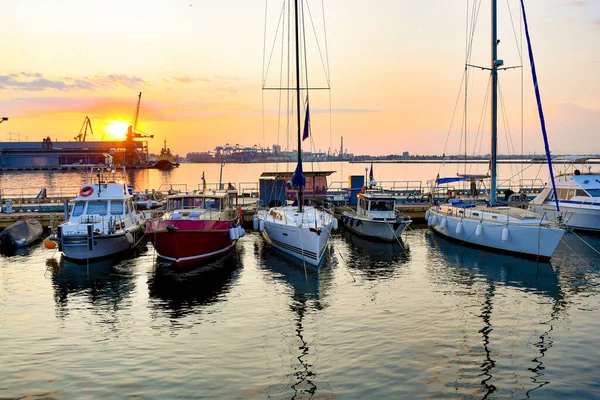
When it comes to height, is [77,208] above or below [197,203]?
below

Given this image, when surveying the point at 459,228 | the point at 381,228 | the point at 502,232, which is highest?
the point at 502,232

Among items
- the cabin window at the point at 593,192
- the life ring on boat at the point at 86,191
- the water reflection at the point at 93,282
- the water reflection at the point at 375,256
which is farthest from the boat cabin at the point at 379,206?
the life ring on boat at the point at 86,191

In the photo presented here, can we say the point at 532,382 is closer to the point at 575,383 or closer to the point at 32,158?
the point at 575,383

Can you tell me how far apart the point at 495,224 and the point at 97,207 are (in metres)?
22.5

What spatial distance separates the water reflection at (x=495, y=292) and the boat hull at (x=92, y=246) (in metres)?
16.5

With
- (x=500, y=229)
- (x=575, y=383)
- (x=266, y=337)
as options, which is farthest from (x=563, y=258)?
(x=266, y=337)

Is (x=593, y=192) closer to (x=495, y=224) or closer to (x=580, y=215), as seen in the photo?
(x=580, y=215)

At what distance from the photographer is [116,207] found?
2706 centimetres

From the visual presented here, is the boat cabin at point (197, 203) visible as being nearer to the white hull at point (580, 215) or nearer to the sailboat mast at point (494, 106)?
the sailboat mast at point (494, 106)

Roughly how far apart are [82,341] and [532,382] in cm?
1255

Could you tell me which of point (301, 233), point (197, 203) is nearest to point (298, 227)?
point (301, 233)

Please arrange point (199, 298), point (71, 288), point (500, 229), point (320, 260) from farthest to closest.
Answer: point (500, 229) < point (320, 260) < point (71, 288) < point (199, 298)

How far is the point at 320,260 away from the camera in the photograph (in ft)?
78.4

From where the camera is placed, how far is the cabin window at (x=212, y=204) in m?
26.9
